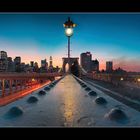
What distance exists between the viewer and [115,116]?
2.79 meters

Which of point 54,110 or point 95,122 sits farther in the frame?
point 54,110

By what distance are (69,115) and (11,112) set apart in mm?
715

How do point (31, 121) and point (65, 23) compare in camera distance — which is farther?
point (65, 23)
